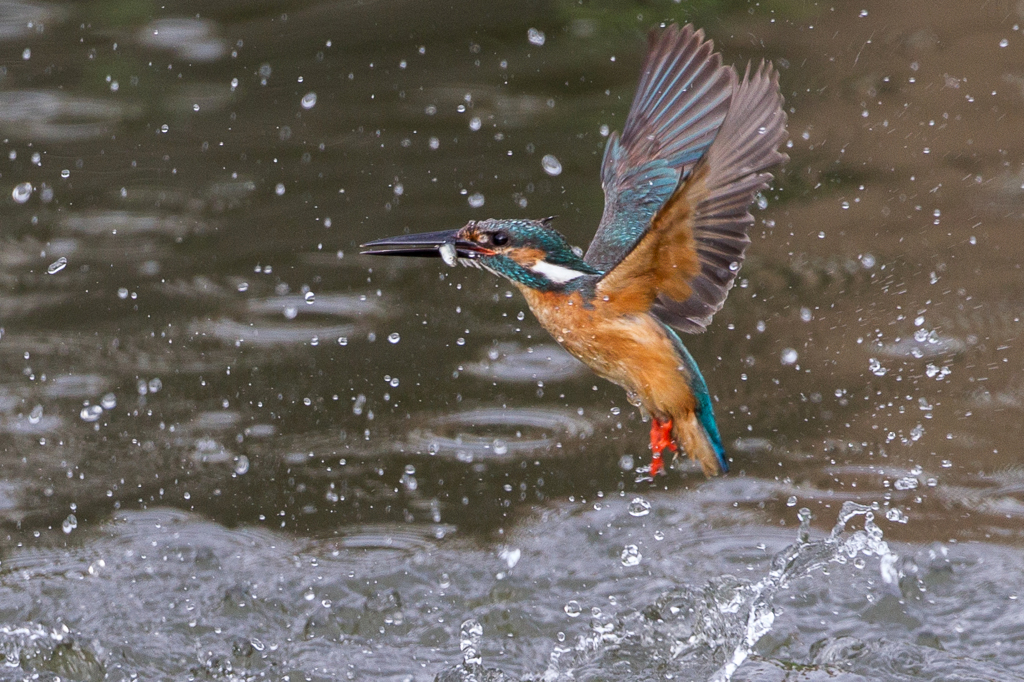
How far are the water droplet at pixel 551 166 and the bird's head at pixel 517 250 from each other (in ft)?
6.07

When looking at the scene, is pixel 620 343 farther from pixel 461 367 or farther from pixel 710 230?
pixel 461 367

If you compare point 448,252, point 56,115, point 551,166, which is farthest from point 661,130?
point 56,115

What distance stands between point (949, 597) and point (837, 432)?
0.74 m

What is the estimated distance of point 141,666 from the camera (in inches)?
120

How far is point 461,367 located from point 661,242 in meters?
1.84

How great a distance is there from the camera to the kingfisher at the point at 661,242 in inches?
94.0

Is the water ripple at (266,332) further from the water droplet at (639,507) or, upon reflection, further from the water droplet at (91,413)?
the water droplet at (639,507)

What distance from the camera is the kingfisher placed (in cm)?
239

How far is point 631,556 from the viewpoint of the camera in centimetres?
342

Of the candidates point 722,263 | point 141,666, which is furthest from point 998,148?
point 141,666

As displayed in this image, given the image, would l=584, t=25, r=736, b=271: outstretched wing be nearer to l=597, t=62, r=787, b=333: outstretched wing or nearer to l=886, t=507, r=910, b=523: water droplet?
l=597, t=62, r=787, b=333: outstretched wing

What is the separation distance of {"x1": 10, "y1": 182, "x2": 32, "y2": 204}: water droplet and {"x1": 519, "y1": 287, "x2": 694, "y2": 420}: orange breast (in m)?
2.63

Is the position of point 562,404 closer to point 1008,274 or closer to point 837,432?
point 837,432

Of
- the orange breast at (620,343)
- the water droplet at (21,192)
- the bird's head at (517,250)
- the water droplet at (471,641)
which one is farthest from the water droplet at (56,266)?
the orange breast at (620,343)
